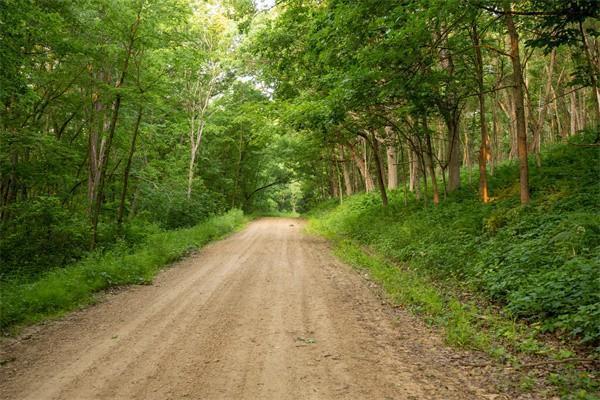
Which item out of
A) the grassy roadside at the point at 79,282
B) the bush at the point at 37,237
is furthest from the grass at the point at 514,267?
the bush at the point at 37,237

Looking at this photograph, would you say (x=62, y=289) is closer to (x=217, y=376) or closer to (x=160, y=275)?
(x=160, y=275)

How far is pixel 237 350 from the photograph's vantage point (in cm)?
538

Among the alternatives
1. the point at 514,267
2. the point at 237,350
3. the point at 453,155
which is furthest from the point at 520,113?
the point at 237,350

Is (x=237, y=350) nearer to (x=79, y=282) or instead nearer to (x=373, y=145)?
(x=79, y=282)

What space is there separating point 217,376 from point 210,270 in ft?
23.0

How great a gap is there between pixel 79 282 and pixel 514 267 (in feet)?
28.4

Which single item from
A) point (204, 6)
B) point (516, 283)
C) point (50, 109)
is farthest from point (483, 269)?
point (204, 6)

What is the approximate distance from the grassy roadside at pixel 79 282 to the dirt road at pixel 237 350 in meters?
0.47

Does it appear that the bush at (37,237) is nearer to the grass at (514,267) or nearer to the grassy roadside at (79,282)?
the grassy roadside at (79,282)

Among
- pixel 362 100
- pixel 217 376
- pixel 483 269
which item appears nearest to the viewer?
pixel 217 376

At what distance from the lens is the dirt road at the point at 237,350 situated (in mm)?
4324

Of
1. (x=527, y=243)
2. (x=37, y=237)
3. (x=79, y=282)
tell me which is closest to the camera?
(x=527, y=243)

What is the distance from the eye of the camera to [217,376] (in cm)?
461

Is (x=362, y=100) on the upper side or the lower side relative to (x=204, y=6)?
lower
